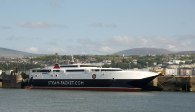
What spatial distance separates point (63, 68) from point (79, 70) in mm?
3808

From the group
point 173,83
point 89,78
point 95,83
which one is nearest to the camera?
point 173,83

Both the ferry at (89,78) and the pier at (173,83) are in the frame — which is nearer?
the pier at (173,83)

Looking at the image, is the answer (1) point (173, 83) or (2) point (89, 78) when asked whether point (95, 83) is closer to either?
(2) point (89, 78)

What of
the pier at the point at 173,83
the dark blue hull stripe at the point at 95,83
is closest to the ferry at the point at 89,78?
the dark blue hull stripe at the point at 95,83

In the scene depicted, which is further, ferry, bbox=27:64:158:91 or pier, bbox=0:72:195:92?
ferry, bbox=27:64:158:91

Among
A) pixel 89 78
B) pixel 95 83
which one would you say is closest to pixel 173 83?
pixel 95 83

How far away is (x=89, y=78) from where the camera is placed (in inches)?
3401

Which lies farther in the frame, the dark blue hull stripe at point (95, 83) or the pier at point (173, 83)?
the dark blue hull stripe at point (95, 83)

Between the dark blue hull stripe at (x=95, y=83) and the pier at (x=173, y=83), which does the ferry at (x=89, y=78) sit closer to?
the dark blue hull stripe at (x=95, y=83)

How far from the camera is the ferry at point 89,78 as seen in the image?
83.3 meters

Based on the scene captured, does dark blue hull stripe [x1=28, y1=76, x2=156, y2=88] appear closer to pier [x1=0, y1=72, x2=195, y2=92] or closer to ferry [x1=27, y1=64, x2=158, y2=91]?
ferry [x1=27, y1=64, x2=158, y2=91]

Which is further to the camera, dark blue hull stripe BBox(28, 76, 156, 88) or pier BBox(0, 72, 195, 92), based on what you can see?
dark blue hull stripe BBox(28, 76, 156, 88)

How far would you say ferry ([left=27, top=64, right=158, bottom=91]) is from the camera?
3280 inches

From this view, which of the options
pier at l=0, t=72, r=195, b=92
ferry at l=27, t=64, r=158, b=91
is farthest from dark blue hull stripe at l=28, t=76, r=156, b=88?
pier at l=0, t=72, r=195, b=92
